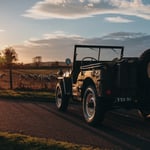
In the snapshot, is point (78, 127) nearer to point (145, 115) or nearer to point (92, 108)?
point (92, 108)

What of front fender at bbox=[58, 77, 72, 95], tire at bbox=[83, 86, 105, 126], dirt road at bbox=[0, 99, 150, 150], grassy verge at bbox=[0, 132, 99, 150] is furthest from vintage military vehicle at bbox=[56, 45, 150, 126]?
grassy verge at bbox=[0, 132, 99, 150]

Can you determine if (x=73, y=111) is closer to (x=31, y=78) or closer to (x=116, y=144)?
(x=116, y=144)

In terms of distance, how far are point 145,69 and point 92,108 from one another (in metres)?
1.93

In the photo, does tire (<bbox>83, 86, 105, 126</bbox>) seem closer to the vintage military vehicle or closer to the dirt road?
the vintage military vehicle

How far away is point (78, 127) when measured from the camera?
35.9ft

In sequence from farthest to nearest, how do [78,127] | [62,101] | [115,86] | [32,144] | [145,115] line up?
[62,101] → [145,115] → [78,127] → [115,86] → [32,144]

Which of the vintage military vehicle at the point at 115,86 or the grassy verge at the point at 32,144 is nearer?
the grassy verge at the point at 32,144

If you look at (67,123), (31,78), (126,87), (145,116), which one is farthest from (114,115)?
(31,78)

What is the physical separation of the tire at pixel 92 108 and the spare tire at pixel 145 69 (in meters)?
1.29

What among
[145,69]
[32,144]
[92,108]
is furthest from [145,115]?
[32,144]

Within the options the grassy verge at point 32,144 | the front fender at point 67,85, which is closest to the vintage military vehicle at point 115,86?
the front fender at point 67,85

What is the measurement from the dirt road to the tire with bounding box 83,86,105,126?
8.1 inches

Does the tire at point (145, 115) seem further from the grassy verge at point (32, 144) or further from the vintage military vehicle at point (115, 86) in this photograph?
the grassy verge at point (32, 144)

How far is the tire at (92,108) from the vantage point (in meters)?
10.9
